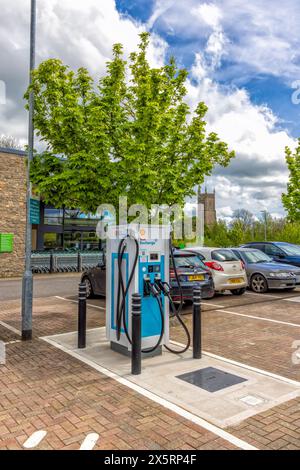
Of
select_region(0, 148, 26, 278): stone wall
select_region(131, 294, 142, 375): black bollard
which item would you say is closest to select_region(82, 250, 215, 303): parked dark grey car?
select_region(131, 294, 142, 375): black bollard

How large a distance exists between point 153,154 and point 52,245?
2013 centimetres

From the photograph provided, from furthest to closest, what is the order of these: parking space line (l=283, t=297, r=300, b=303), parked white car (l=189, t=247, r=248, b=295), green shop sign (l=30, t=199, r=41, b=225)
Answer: parking space line (l=283, t=297, r=300, b=303)
parked white car (l=189, t=247, r=248, b=295)
green shop sign (l=30, t=199, r=41, b=225)

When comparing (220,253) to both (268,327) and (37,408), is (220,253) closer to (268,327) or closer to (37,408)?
(268,327)

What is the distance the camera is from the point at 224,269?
11.3 metres

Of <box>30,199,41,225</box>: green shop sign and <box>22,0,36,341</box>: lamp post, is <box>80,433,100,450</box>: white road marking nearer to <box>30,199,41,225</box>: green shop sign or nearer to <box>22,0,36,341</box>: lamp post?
<box>22,0,36,341</box>: lamp post

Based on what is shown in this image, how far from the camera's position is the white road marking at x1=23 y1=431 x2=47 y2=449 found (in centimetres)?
339

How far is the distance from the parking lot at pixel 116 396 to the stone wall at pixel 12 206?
1225 cm

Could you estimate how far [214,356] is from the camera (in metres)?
5.98

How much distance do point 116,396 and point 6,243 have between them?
1734 centimetres

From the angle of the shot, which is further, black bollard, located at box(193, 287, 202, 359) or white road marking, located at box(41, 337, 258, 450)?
black bollard, located at box(193, 287, 202, 359)

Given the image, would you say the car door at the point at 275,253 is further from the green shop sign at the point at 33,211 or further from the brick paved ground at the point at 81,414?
the brick paved ground at the point at 81,414

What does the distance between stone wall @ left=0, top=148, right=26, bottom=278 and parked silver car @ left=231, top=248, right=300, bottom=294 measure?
1263cm

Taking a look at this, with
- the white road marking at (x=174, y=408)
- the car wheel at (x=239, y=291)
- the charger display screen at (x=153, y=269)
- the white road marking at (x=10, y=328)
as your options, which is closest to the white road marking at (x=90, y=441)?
the white road marking at (x=174, y=408)

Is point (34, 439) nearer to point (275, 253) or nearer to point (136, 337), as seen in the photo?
point (136, 337)
